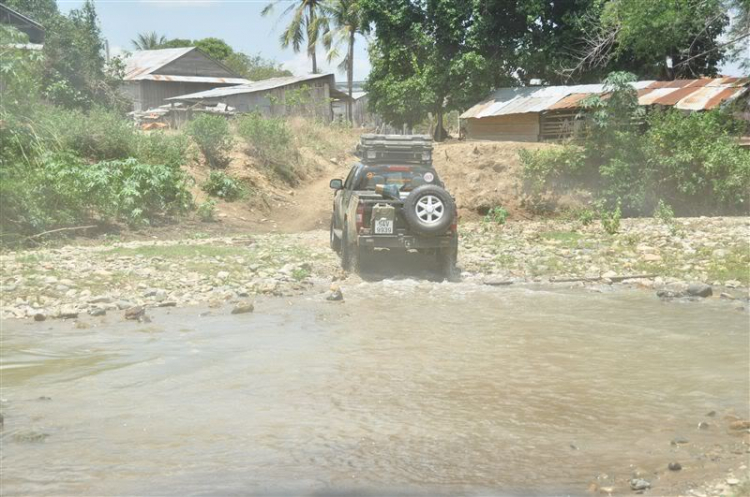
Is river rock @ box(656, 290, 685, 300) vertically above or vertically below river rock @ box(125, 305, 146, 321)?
below

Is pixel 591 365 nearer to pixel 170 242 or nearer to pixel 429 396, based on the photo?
pixel 429 396

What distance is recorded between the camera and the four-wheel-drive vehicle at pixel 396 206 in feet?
39.7

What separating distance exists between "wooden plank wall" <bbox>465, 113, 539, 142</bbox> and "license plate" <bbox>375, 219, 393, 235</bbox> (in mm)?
19224

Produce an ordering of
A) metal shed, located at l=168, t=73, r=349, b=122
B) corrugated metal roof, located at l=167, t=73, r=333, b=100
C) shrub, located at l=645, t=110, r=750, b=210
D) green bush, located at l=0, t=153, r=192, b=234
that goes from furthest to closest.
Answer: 1. corrugated metal roof, located at l=167, t=73, r=333, b=100
2. metal shed, located at l=168, t=73, r=349, b=122
3. shrub, located at l=645, t=110, r=750, b=210
4. green bush, located at l=0, t=153, r=192, b=234

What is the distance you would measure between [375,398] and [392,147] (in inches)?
285

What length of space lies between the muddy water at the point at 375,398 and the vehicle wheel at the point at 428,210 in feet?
3.95

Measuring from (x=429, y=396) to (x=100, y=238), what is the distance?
1120 cm

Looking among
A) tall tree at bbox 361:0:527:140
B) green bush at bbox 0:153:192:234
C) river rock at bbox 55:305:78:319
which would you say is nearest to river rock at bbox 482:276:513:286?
river rock at bbox 55:305:78:319

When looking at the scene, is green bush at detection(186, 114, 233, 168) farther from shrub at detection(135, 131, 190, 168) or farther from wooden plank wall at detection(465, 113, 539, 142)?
wooden plank wall at detection(465, 113, 539, 142)

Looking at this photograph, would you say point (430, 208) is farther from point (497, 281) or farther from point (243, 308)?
point (243, 308)

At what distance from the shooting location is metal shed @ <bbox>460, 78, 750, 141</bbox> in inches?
971

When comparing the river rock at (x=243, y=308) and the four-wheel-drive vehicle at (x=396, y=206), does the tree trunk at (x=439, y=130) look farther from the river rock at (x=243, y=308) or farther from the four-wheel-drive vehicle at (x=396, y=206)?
the river rock at (x=243, y=308)

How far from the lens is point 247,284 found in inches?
488

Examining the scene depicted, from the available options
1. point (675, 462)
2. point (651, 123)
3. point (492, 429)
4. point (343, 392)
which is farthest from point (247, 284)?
point (651, 123)
